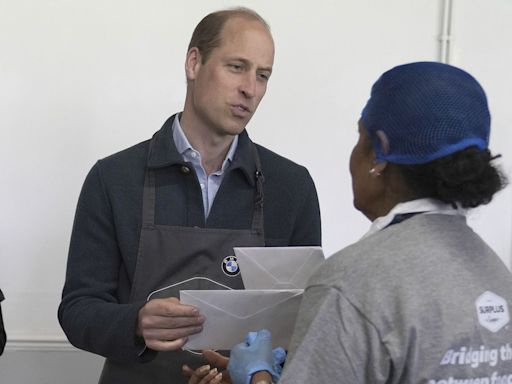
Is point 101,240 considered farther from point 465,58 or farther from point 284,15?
point 465,58

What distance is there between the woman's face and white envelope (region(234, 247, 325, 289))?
0.83 feet

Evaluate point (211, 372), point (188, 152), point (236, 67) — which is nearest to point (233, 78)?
point (236, 67)

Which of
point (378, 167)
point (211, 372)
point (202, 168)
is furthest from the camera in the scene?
point (202, 168)

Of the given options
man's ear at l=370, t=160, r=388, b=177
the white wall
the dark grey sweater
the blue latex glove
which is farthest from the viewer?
the white wall

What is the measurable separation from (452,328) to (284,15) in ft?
5.21

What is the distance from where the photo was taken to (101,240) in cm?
139

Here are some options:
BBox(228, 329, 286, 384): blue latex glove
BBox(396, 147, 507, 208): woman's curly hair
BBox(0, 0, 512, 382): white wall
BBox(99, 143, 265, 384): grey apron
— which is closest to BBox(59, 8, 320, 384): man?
BBox(99, 143, 265, 384): grey apron

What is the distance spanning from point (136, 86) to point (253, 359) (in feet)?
4.25

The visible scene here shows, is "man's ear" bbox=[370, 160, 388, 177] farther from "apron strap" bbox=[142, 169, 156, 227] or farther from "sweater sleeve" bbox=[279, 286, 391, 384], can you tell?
"apron strap" bbox=[142, 169, 156, 227]

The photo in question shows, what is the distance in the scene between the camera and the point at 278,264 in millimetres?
1269

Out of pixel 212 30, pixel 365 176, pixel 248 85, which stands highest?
pixel 212 30

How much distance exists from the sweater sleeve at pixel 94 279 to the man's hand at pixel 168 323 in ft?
0.25

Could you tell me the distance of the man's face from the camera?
1454 mm

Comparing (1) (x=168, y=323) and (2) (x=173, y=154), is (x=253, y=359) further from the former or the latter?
(2) (x=173, y=154)
